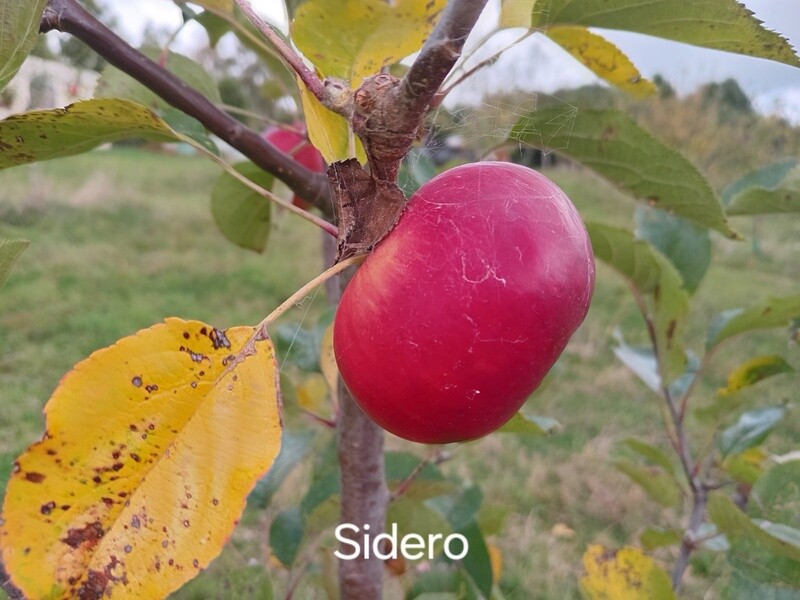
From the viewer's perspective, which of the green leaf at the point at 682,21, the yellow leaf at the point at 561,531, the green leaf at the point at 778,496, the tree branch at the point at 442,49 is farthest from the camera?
the yellow leaf at the point at 561,531

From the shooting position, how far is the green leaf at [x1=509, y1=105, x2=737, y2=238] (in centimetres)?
43

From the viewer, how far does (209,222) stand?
13.9 feet

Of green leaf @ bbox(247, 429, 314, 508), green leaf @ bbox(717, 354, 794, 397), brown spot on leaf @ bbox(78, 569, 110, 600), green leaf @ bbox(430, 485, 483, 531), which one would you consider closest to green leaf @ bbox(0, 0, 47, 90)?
brown spot on leaf @ bbox(78, 569, 110, 600)

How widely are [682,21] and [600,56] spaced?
0.09 meters

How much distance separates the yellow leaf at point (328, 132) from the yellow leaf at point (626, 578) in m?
0.44

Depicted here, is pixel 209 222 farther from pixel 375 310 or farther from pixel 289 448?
pixel 375 310

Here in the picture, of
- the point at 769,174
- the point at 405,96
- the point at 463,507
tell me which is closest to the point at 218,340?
the point at 405,96

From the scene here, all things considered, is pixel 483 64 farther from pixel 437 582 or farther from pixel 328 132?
pixel 437 582

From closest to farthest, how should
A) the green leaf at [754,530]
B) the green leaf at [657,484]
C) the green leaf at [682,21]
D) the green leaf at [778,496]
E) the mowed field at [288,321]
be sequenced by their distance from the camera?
the green leaf at [682,21] < the green leaf at [754,530] < the green leaf at [778,496] < the green leaf at [657,484] < the mowed field at [288,321]

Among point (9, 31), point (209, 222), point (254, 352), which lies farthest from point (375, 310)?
point (209, 222)

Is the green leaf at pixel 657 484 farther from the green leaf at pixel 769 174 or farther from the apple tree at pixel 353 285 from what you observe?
the apple tree at pixel 353 285

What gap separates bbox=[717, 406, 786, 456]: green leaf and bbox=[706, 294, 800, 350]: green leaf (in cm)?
12

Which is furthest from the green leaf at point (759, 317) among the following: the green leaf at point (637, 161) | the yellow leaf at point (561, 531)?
the yellow leaf at point (561, 531)

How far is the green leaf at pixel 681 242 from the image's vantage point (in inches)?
26.3
